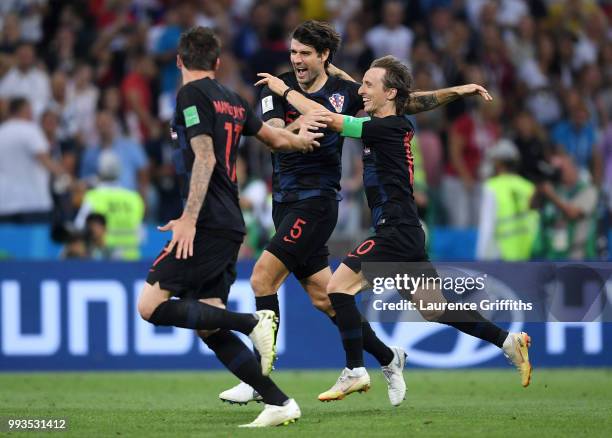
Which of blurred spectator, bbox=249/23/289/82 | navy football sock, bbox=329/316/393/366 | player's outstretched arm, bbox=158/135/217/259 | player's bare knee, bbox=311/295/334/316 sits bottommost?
navy football sock, bbox=329/316/393/366

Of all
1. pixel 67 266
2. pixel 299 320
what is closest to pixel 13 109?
pixel 67 266

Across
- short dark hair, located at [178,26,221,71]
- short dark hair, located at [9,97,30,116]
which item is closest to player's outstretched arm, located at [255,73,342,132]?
short dark hair, located at [178,26,221,71]

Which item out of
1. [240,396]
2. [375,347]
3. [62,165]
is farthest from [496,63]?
[240,396]

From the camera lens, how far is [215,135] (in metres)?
7.82

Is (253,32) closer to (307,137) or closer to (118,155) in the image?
(118,155)

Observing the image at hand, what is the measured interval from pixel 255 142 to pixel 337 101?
23.8 feet

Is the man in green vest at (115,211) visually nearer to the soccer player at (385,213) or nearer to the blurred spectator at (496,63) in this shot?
the soccer player at (385,213)

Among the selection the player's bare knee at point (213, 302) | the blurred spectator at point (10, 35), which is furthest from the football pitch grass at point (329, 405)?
the blurred spectator at point (10, 35)

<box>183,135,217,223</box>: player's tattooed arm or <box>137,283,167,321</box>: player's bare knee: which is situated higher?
<box>183,135,217,223</box>: player's tattooed arm

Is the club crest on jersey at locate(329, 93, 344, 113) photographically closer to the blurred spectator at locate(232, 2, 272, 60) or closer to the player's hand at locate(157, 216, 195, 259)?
the player's hand at locate(157, 216, 195, 259)

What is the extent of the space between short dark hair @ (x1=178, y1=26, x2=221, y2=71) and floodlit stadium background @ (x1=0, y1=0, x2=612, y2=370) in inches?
205

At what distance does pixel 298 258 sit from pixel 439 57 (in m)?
9.17

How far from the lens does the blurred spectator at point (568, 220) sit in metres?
14.7

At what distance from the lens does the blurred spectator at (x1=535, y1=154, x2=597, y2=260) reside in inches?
578
